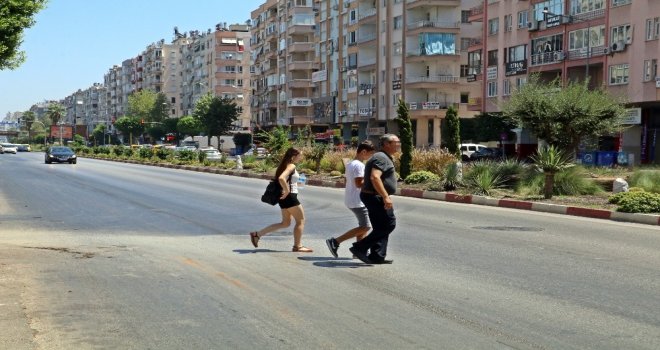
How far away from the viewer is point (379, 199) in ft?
29.3

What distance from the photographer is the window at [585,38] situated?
48.2 metres

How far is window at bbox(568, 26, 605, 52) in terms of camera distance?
4819 centimetres

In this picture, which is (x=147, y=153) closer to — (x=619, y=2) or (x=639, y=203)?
(x=619, y=2)

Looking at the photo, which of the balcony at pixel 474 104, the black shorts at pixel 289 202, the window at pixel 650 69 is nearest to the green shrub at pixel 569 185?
the black shorts at pixel 289 202

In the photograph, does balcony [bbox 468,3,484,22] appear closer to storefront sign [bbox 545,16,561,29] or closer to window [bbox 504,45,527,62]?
window [bbox 504,45,527,62]

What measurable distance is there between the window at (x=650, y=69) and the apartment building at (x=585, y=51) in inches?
2.4

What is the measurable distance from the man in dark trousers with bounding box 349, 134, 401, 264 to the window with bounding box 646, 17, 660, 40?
39769mm

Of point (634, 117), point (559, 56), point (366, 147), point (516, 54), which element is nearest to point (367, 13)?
point (516, 54)

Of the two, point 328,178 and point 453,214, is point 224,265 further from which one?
point 328,178

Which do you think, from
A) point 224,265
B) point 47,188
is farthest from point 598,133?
point 224,265

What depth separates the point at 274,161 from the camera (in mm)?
38781

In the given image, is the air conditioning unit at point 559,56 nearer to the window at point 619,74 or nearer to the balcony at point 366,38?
the window at point 619,74

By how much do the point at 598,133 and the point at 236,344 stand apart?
28080 mm

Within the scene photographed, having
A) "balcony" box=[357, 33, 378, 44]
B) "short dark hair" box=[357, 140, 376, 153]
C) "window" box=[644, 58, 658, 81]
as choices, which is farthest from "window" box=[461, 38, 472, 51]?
"short dark hair" box=[357, 140, 376, 153]
